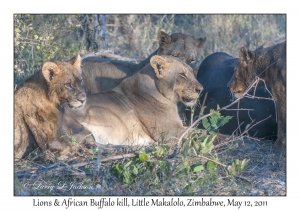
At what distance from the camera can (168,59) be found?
6.88 meters

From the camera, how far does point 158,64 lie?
6832mm

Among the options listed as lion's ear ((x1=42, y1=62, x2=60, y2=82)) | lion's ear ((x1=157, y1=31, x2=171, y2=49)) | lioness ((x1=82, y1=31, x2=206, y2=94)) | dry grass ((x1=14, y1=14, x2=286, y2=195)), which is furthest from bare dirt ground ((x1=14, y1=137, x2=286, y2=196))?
lion's ear ((x1=157, y1=31, x2=171, y2=49))

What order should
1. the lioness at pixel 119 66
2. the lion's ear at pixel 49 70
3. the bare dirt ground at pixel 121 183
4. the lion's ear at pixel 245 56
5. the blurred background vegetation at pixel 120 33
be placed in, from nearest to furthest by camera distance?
the bare dirt ground at pixel 121 183 < the lion's ear at pixel 49 70 < the lion's ear at pixel 245 56 < the lioness at pixel 119 66 < the blurred background vegetation at pixel 120 33

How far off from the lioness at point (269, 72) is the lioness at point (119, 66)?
1071 mm

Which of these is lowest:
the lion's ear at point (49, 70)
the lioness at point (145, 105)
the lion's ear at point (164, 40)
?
the lioness at point (145, 105)

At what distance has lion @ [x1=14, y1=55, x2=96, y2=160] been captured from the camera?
584cm

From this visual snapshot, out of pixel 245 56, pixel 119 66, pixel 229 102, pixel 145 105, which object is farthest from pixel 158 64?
pixel 119 66

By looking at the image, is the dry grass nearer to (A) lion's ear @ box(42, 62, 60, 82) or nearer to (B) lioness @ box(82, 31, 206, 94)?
(B) lioness @ box(82, 31, 206, 94)

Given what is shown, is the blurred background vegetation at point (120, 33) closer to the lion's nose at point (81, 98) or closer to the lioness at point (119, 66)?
the lioness at point (119, 66)

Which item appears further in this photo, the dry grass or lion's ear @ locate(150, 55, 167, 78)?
lion's ear @ locate(150, 55, 167, 78)

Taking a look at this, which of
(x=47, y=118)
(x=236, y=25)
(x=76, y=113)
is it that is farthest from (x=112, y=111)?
(x=236, y=25)

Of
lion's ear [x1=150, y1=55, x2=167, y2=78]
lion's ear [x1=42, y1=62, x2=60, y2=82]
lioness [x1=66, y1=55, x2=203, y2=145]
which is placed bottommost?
lioness [x1=66, y1=55, x2=203, y2=145]

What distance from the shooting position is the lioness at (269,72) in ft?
20.3

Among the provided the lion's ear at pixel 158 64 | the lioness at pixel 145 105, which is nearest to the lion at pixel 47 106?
the lioness at pixel 145 105
